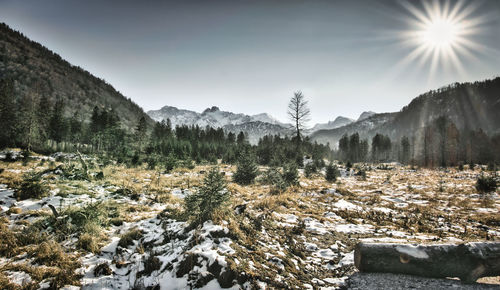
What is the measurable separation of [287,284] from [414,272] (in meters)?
3.33

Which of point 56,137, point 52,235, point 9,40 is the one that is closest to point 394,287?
point 52,235

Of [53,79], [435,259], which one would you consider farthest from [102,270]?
[53,79]

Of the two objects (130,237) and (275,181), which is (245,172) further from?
(130,237)

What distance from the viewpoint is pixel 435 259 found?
4.52 metres

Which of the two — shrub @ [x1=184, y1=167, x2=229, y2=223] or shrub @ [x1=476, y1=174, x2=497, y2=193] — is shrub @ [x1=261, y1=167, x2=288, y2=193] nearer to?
shrub @ [x1=184, y1=167, x2=229, y2=223]

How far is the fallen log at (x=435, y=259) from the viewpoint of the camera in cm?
435

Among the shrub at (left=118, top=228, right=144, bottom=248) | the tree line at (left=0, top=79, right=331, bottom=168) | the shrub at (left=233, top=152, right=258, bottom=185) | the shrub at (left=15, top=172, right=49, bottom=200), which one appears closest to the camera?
the shrub at (left=118, top=228, right=144, bottom=248)

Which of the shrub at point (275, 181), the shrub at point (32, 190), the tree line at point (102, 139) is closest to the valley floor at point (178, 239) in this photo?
the shrub at point (32, 190)

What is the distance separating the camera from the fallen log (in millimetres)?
4348

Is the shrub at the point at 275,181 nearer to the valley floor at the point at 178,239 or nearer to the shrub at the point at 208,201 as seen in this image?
the valley floor at the point at 178,239

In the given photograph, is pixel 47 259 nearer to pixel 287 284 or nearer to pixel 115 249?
pixel 115 249

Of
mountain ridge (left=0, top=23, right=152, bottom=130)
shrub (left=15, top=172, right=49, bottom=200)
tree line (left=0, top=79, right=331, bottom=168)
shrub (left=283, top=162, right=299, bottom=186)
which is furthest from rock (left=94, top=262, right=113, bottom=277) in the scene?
mountain ridge (left=0, top=23, right=152, bottom=130)

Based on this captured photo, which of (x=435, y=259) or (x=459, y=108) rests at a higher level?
(x=459, y=108)

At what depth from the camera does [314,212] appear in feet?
33.7
